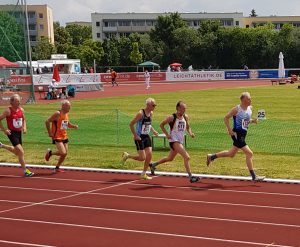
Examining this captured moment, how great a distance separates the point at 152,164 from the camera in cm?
1280

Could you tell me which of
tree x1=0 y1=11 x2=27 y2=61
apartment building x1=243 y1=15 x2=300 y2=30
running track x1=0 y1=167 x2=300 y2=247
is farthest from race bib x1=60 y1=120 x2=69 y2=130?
apartment building x1=243 y1=15 x2=300 y2=30

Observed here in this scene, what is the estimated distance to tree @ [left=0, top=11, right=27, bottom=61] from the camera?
35.4 m

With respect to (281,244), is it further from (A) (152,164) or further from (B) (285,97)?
(B) (285,97)

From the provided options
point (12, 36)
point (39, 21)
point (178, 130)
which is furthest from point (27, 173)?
point (39, 21)

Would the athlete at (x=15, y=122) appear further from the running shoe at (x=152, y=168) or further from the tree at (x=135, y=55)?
the tree at (x=135, y=55)

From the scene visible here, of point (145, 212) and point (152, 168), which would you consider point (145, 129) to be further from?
point (145, 212)

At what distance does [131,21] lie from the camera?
13950 cm

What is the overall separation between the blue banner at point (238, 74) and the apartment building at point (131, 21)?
7418cm

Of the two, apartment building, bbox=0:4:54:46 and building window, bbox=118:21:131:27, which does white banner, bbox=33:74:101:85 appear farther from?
building window, bbox=118:21:131:27

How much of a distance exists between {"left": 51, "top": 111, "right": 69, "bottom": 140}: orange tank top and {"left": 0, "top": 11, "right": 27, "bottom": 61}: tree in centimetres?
2316

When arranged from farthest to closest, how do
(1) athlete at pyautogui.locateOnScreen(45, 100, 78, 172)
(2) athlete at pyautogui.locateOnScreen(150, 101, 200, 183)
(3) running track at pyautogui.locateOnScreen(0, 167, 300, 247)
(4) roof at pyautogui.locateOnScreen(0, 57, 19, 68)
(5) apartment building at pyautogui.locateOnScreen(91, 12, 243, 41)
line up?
(5) apartment building at pyautogui.locateOnScreen(91, 12, 243, 41), (4) roof at pyautogui.locateOnScreen(0, 57, 19, 68), (1) athlete at pyautogui.locateOnScreen(45, 100, 78, 172), (2) athlete at pyautogui.locateOnScreen(150, 101, 200, 183), (3) running track at pyautogui.locateOnScreen(0, 167, 300, 247)

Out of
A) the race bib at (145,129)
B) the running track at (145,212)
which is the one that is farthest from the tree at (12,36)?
the race bib at (145,129)

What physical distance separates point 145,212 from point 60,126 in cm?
433

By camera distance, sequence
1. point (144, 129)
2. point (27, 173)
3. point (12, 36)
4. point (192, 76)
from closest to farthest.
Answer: point (144, 129), point (27, 173), point (12, 36), point (192, 76)
